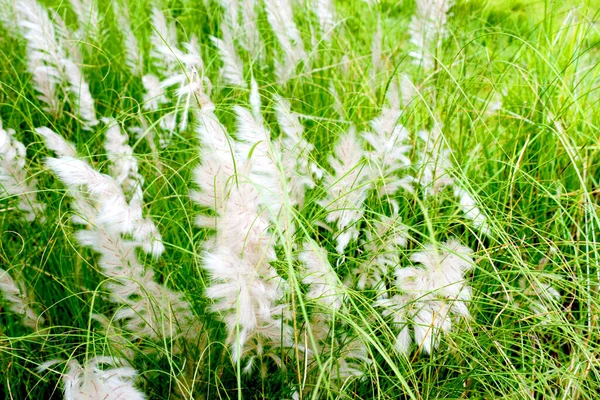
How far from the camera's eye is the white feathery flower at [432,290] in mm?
1194

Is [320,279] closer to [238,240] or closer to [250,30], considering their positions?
[238,240]

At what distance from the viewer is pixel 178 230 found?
1750 mm

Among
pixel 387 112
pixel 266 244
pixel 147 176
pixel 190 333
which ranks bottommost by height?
pixel 190 333

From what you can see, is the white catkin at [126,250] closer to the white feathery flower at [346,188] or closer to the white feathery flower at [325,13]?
the white feathery flower at [346,188]

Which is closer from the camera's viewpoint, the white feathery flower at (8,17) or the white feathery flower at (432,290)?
the white feathery flower at (432,290)

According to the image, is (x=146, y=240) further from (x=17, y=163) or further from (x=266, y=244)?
(x=17, y=163)

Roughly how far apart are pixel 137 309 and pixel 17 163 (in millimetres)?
530

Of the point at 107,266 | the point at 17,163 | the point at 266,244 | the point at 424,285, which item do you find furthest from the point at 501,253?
the point at 17,163

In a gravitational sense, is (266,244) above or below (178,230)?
above

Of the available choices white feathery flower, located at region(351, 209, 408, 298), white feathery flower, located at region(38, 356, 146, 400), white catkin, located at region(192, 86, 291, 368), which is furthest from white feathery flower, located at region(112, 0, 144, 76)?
white feathery flower, located at region(38, 356, 146, 400)

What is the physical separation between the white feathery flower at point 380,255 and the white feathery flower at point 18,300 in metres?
0.78

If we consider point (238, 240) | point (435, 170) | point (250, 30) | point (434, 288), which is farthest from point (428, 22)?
point (238, 240)

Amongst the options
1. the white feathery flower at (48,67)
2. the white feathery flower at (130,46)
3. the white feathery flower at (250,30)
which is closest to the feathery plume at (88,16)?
the white feathery flower at (130,46)

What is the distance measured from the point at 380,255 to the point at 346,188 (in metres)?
0.18
